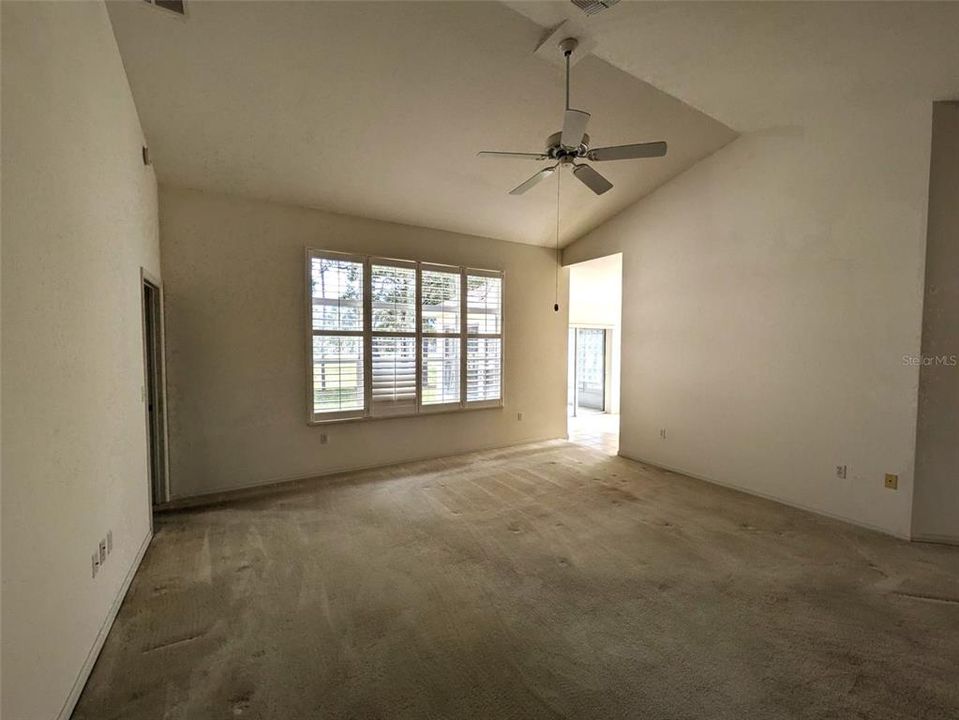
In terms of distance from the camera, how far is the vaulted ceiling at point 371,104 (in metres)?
2.59

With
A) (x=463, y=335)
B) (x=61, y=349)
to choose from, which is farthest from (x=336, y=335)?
(x=61, y=349)

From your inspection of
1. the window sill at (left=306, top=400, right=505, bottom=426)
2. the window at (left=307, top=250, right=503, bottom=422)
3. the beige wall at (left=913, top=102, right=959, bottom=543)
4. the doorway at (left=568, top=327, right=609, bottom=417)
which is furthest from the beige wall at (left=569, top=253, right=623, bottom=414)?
the beige wall at (left=913, top=102, right=959, bottom=543)

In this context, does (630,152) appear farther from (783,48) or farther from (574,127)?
(783,48)

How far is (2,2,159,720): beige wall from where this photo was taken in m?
1.38

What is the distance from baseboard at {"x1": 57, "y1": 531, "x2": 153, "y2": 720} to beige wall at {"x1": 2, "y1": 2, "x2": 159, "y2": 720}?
0.06 feet

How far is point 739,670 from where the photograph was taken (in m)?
1.89

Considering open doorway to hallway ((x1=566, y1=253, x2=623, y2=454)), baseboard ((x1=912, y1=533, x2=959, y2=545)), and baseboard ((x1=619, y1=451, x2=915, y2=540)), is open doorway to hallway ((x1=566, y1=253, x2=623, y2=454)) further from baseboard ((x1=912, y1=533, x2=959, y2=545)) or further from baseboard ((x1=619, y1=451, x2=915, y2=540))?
baseboard ((x1=912, y1=533, x2=959, y2=545))

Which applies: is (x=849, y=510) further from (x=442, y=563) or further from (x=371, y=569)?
(x=371, y=569)

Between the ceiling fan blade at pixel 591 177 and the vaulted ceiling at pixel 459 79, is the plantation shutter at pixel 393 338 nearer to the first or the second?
the vaulted ceiling at pixel 459 79

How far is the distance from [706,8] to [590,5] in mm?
810

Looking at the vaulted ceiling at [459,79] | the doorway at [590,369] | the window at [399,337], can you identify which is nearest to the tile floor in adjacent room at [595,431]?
the doorway at [590,369]

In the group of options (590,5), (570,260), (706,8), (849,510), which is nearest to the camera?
(590,5)

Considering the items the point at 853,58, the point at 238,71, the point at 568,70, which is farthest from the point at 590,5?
the point at 238,71

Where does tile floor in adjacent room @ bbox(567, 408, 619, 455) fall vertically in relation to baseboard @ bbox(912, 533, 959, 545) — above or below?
below
